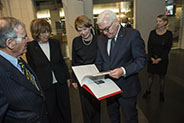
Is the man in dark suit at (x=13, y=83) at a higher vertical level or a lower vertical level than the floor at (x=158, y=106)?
higher

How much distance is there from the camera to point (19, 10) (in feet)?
21.4

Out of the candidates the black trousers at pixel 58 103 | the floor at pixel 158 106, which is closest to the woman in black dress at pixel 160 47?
the floor at pixel 158 106

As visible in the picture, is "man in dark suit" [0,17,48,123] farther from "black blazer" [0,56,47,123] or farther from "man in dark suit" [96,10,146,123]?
"man in dark suit" [96,10,146,123]

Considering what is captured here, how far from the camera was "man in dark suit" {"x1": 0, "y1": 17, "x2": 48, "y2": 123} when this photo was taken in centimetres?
87

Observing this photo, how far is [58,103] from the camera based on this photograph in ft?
6.31

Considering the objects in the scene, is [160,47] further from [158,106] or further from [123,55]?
[123,55]

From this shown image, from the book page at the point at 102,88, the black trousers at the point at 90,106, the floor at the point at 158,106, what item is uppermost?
the book page at the point at 102,88

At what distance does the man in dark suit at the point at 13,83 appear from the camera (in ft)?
2.85

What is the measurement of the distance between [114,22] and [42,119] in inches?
46.8

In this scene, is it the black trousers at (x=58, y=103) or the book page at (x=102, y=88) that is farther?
the black trousers at (x=58, y=103)

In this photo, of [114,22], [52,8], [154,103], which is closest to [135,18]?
[52,8]

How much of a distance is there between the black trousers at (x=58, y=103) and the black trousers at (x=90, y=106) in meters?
0.32

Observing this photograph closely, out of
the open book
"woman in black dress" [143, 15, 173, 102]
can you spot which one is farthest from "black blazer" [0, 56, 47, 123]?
"woman in black dress" [143, 15, 173, 102]

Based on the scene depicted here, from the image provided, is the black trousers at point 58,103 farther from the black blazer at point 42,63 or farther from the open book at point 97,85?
the open book at point 97,85
